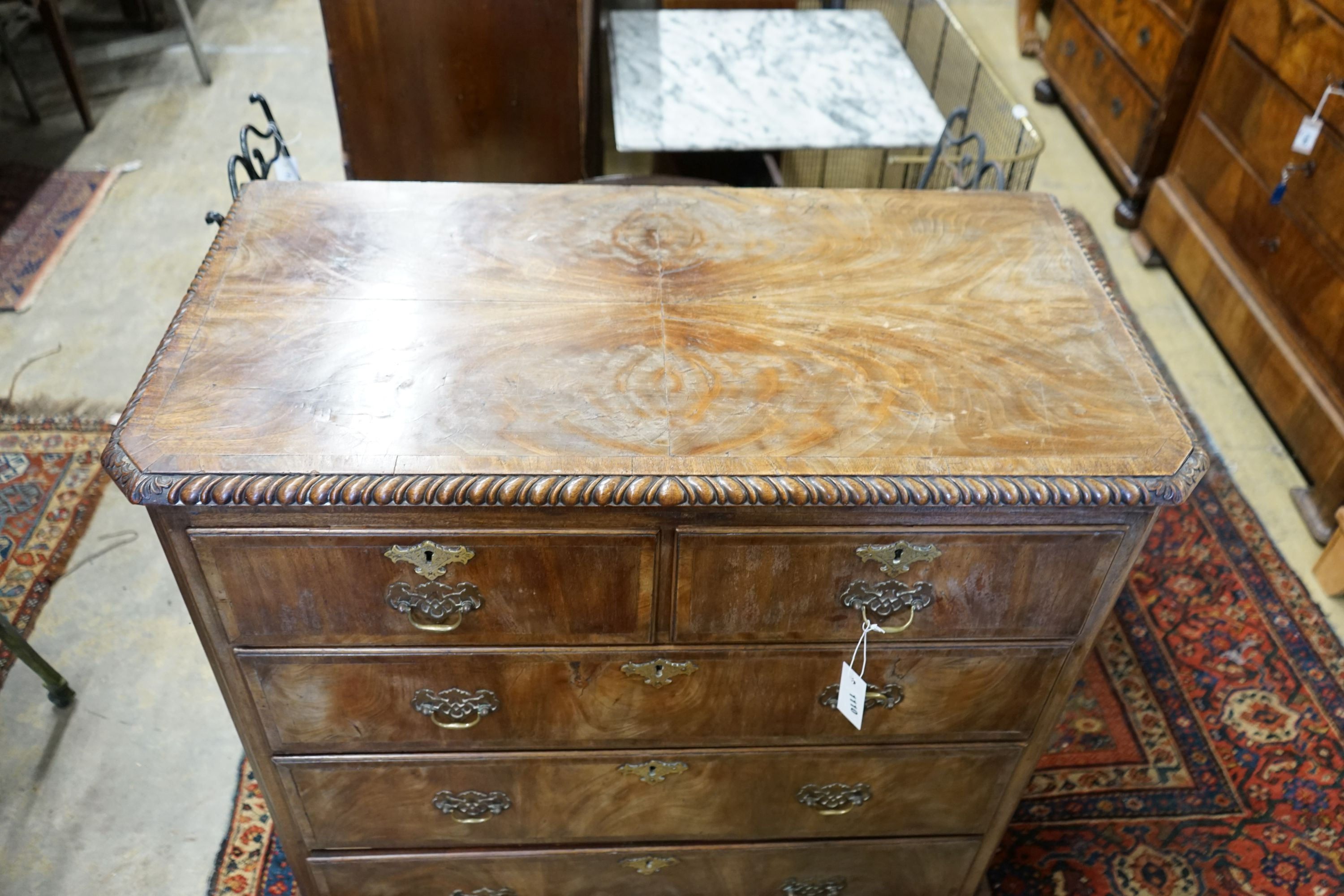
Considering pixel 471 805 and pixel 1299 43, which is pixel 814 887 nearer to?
pixel 471 805

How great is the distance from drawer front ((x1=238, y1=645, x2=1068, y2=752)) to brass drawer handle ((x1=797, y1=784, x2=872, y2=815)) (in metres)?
0.11

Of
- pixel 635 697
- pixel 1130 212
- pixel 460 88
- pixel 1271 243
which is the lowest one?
pixel 1130 212

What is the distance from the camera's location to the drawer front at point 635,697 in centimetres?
131

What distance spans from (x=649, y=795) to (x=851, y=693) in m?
0.38

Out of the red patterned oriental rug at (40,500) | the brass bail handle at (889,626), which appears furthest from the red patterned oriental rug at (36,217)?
the brass bail handle at (889,626)

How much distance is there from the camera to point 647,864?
162 centimetres

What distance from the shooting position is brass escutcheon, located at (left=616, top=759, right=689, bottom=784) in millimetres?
1466

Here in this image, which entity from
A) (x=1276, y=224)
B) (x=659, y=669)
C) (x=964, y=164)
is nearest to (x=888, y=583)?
(x=659, y=669)

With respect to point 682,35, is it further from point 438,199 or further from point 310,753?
point 310,753

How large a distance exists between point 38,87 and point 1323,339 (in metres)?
4.36

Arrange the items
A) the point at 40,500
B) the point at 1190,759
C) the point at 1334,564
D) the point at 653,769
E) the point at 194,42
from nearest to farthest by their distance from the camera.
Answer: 1. the point at 653,769
2. the point at 1190,759
3. the point at 1334,564
4. the point at 40,500
5. the point at 194,42

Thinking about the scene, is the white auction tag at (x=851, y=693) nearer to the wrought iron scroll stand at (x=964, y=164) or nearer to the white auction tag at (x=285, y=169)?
the wrought iron scroll stand at (x=964, y=164)

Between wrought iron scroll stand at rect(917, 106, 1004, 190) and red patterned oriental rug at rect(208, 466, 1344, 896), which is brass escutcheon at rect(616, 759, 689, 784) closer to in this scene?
red patterned oriental rug at rect(208, 466, 1344, 896)

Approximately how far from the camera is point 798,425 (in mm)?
1182
